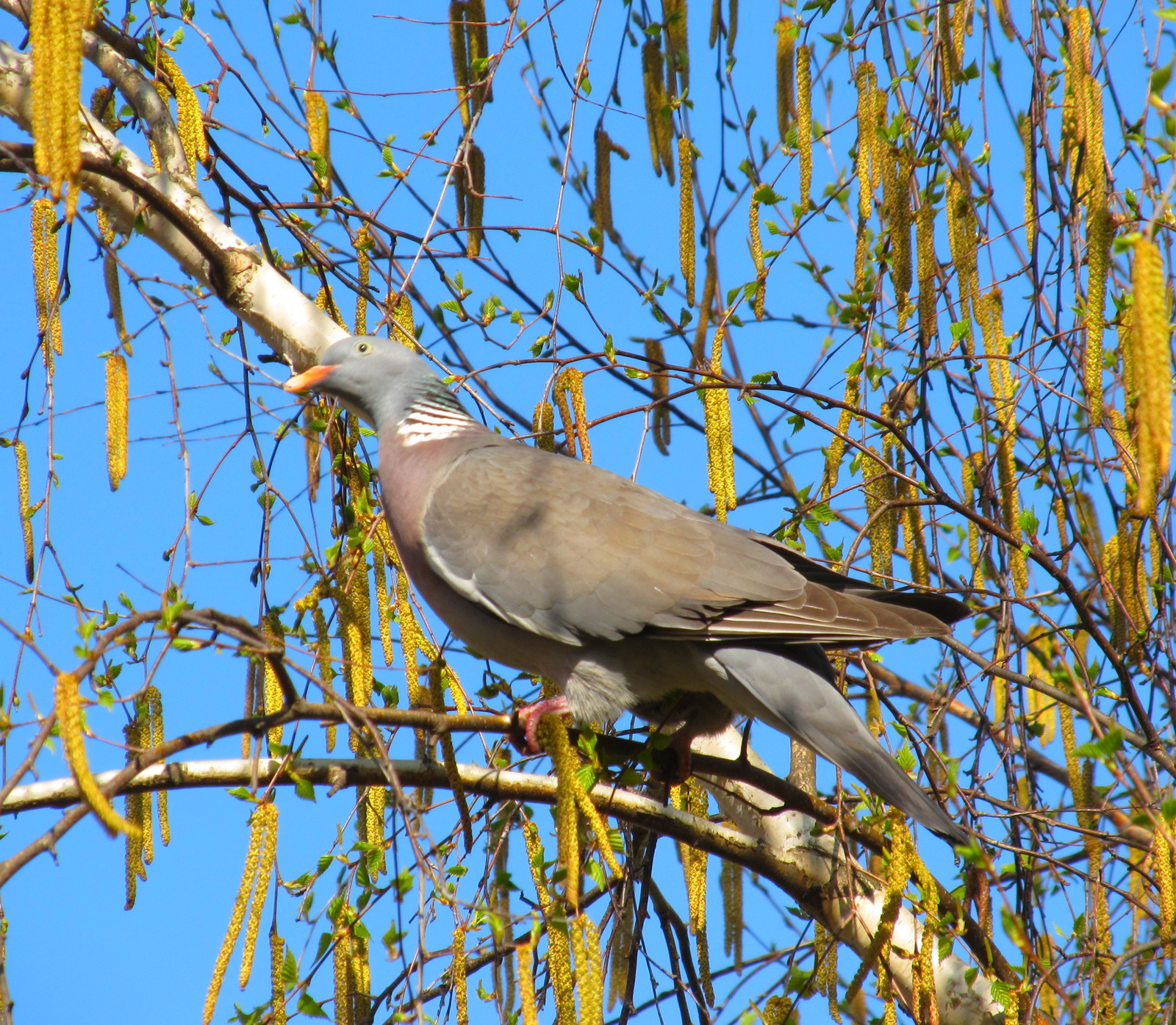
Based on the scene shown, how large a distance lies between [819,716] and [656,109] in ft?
6.31

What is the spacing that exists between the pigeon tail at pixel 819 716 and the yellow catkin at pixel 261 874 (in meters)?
1.44

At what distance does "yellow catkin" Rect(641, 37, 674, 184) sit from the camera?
3.56 meters

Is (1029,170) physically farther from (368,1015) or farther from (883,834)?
(368,1015)

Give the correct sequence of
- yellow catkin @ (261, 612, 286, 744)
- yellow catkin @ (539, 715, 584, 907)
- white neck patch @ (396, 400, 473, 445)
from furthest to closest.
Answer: white neck patch @ (396, 400, 473, 445) < yellow catkin @ (261, 612, 286, 744) < yellow catkin @ (539, 715, 584, 907)

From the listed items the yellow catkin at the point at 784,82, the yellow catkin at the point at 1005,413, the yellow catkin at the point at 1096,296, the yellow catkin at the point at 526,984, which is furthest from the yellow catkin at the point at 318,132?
the yellow catkin at the point at 526,984

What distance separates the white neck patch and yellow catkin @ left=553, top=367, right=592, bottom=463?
0.63 m

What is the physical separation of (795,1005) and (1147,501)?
1.81 m

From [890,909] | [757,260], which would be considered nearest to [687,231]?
[757,260]

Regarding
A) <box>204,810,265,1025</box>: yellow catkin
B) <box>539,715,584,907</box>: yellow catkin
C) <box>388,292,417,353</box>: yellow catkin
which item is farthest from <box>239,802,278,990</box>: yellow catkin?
<box>388,292,417,353</box>: yellow catkin

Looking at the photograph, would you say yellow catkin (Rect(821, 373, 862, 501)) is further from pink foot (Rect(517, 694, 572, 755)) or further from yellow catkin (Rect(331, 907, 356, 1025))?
yellow catkin (Rect(331, 907, 356, 1025))

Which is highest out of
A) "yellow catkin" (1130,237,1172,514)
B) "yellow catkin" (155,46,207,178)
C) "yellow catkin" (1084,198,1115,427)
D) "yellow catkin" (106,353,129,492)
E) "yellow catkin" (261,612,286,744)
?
"yellow catkin" (155,46,207,178)

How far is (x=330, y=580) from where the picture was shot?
9.11 feet

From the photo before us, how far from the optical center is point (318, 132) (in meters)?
3.40

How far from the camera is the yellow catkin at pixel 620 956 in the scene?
285 cm
